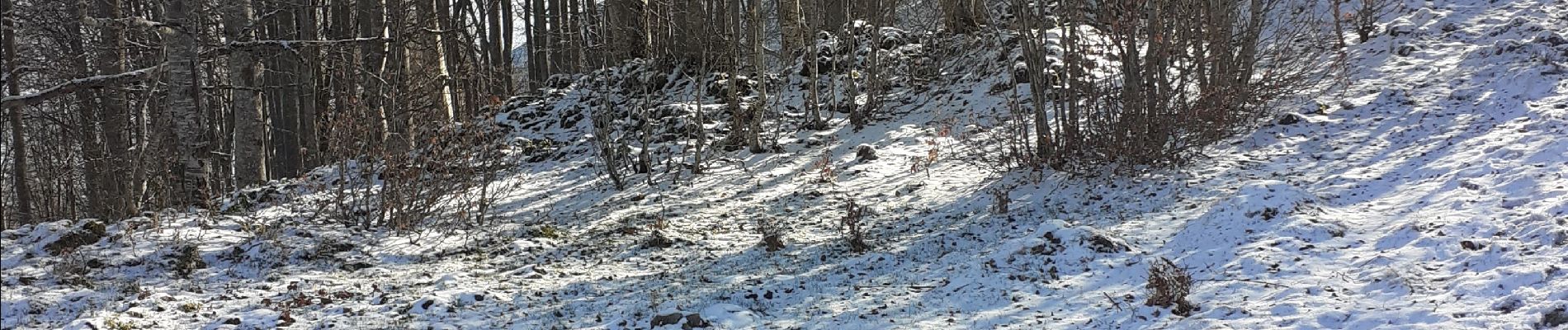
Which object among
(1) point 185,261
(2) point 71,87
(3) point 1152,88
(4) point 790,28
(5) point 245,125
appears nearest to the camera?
(1) point 185,261

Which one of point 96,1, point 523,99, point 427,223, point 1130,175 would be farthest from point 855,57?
point 96,1

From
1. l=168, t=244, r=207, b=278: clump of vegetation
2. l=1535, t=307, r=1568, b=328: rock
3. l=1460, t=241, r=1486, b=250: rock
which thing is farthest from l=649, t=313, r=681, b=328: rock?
l=1460, t=241, r=1486, b=250: rock

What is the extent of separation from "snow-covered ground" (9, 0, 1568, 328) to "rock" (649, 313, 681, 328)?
16mm

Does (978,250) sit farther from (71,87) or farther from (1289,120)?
(71,87)

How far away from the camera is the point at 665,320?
17.6ft

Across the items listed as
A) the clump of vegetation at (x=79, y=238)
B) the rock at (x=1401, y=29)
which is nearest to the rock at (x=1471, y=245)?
the rock at (x=1401, y=29)

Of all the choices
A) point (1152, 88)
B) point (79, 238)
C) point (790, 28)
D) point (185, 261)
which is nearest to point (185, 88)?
point (79, 238)

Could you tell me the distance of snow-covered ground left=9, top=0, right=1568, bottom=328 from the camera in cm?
520

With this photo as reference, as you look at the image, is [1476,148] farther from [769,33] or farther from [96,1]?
[769,33]

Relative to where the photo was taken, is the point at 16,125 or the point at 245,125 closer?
the point at 245,125

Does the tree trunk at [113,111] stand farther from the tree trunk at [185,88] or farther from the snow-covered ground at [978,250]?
the snow-covered ground at [978,250]

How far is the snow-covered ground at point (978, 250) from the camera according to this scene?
205 inches

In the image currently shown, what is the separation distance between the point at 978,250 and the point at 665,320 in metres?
2.68

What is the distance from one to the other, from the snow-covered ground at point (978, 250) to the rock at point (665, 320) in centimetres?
2
